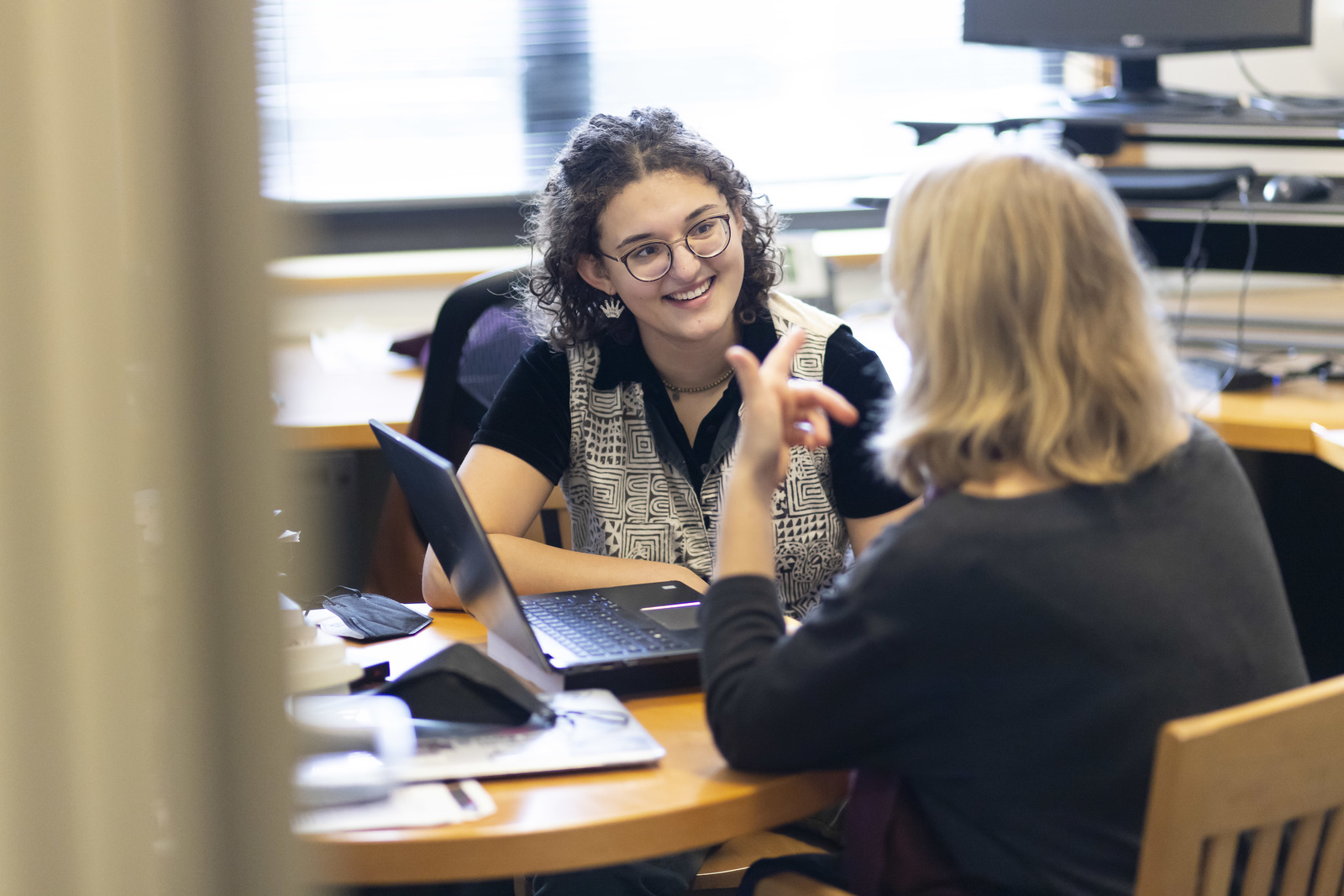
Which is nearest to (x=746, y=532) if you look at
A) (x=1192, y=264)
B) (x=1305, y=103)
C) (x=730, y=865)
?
(x=730, y=865)

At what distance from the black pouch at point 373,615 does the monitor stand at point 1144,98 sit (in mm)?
1575

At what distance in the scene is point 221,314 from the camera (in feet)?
1.21

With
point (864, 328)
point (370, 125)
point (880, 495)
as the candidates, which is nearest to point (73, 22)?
point (880, 495)

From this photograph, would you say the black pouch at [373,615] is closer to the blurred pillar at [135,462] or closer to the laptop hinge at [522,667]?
the laptop hinge at [522,667]

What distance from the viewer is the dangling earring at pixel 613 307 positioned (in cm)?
163

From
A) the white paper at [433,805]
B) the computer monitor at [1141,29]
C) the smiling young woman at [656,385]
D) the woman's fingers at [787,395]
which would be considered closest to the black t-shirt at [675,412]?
the smiling young woman at [656,385]

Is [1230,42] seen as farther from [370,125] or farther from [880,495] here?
[370,125]

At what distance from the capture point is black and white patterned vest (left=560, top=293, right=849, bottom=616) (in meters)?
1.51

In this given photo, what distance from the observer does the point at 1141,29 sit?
7.54ft

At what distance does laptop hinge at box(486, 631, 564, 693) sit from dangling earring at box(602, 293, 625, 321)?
51 cm

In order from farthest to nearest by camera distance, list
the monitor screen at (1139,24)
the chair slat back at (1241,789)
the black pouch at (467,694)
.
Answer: the monitor screen at (1139,24), the black pouch at (467,694), the chair slat back at (1241,789)

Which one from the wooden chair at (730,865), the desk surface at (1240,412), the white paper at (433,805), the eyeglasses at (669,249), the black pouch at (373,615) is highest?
the eyeglasses at (669,249)

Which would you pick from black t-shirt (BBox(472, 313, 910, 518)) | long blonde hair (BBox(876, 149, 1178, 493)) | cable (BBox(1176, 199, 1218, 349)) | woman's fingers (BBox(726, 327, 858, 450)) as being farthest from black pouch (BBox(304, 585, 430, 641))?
cable (BBox(1176, 199, 1218, 349))

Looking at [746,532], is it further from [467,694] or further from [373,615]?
[373,615]
